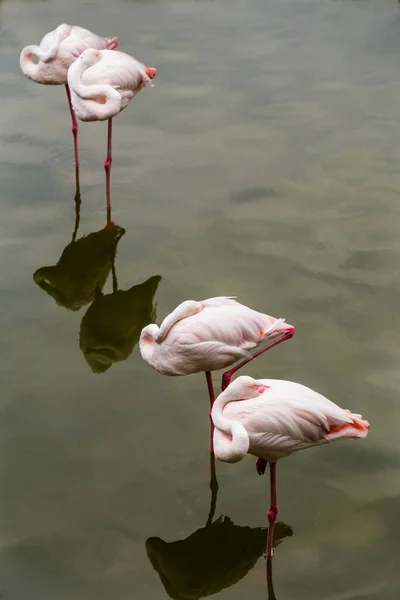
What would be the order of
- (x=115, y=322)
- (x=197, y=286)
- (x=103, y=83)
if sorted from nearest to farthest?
1. (x=115, y=322)
2. (x=197, y=286)
3. (x=103, y=83)

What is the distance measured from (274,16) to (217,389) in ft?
16.4

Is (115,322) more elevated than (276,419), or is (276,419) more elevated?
Answer: (276,419)

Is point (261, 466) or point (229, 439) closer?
point (229, 439)

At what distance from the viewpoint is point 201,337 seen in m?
4.14

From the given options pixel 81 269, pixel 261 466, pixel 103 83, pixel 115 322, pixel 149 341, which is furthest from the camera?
pixel 103 83

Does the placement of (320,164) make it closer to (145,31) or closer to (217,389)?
(217,389)

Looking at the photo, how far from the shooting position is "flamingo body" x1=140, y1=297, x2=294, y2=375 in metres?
4.14

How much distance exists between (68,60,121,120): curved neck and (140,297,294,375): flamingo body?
193cm

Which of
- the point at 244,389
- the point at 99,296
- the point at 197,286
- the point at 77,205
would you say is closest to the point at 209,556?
the point at 244,389

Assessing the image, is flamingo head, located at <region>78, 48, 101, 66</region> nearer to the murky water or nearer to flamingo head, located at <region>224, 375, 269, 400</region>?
the murky water

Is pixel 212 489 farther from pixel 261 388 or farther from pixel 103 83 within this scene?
pixel 103 83

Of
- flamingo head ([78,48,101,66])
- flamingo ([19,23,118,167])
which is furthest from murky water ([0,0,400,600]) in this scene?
flamingo head ([78,48,101,66])

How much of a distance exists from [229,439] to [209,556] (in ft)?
1.87

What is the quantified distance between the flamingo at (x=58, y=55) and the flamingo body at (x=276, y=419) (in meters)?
3.18
